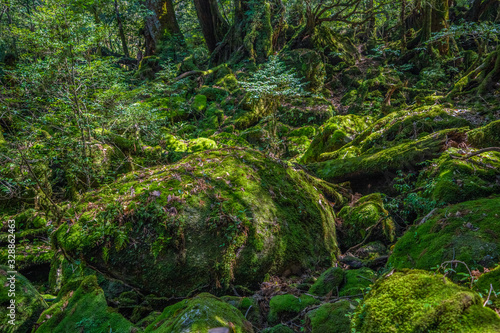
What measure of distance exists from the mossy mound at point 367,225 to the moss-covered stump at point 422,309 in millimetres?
3075

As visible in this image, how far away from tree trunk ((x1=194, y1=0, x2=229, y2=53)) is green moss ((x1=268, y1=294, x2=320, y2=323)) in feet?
50.3

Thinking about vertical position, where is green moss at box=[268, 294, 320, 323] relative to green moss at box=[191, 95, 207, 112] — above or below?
below

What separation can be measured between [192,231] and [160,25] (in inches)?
598

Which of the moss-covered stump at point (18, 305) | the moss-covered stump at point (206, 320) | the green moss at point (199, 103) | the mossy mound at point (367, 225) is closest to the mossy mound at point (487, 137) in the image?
the mossy mound at point (367, 225)

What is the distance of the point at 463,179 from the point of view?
151 inches

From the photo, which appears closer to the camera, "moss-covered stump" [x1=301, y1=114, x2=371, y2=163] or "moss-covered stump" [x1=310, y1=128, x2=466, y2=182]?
"moss-covered stump" [x1=310, y1=128, x2=466, y2=182]

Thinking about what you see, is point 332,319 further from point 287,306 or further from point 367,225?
point 367,225

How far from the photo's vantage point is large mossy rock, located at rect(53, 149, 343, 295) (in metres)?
3.18

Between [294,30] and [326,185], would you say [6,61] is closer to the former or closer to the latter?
[294,30]

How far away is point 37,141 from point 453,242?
26.6 ft

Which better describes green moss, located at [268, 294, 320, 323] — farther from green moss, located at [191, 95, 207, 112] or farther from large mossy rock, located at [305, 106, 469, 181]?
green moss, located at [191, 95, 207, 112]

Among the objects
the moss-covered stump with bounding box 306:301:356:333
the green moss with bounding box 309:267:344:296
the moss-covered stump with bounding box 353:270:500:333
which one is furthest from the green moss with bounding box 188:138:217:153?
the moss-covered stump with bounding box 353:270:500:333

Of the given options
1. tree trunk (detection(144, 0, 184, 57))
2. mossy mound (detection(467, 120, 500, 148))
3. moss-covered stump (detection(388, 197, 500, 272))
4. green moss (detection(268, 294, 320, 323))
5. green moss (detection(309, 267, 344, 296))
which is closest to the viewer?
moss-covered stump (detection(388, 197, 500, 272))

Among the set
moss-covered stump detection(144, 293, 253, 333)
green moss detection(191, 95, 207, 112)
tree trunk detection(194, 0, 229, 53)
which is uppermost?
tree trunk detection(194, 0, 229, 53)
